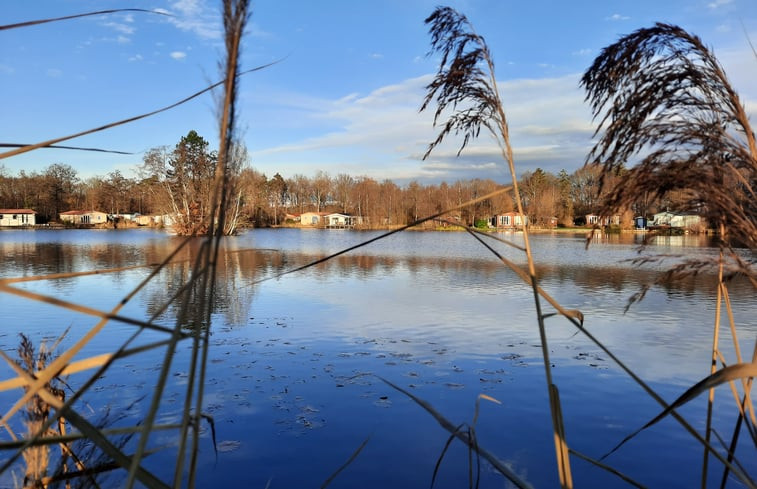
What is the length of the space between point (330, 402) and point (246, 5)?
6.36 meters

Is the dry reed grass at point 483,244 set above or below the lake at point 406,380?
above

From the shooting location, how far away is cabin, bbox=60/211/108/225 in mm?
88938

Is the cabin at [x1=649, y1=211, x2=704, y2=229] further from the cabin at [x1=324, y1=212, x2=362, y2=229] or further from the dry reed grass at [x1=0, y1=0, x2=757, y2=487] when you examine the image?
the cabin at [x1=324, y1=212, x2=362, y2=229]

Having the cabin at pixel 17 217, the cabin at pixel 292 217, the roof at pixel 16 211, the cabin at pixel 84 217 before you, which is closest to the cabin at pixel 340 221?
the cabin at pixel 292 217

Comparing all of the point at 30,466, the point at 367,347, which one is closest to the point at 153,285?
the point at 367,347

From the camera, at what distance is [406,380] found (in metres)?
7.46

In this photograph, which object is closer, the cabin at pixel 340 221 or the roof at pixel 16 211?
the roof at pixel 16 211

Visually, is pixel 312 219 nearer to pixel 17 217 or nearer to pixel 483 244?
pixel 17 217

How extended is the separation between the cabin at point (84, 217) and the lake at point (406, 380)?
84.7m

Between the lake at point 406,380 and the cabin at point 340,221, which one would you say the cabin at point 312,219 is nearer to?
the cabin at point 340,221

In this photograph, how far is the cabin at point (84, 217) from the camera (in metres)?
88.9

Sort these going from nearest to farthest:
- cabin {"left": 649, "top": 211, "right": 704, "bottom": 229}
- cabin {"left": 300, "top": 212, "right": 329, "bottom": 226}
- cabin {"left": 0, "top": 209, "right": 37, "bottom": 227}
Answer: cabin {"left": 649, "top": 211, "right": 704, "bottom": 229}
cabin {"left": 0, "top": 209, "right": 37, "bottom": 227}
cabin {"left": 300, "top": 212, "right": 329, "bottom": 226}

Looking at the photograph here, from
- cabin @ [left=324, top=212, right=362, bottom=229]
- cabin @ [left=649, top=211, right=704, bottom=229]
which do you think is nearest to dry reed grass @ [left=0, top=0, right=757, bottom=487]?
cabin @ [left=649, top=211, right=704, bottom=229]

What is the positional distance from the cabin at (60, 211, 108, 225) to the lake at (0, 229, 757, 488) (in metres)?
84.7
